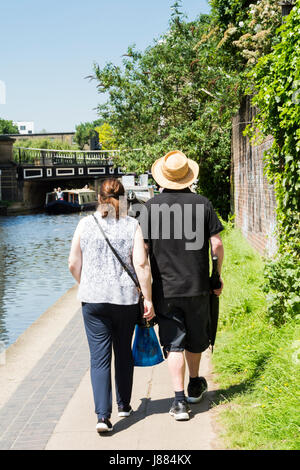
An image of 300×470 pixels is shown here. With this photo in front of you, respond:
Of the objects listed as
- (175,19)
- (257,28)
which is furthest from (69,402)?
(175,19)

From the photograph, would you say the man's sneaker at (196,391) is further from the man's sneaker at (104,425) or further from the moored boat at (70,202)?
the moored boat at (70,202)

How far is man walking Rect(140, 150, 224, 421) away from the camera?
4172 mm

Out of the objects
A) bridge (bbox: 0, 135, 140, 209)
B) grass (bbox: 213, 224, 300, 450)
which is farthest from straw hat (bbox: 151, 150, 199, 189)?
bridge (bbox: 0, 135, 140, 209)

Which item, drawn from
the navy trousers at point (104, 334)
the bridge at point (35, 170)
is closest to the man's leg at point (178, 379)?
the navy trousers at point (104, 334)

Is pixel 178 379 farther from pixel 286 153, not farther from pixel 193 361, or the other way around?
pixel 286 153

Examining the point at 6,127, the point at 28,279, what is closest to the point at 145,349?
the point at 28,279

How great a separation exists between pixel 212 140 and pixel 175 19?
3813mm

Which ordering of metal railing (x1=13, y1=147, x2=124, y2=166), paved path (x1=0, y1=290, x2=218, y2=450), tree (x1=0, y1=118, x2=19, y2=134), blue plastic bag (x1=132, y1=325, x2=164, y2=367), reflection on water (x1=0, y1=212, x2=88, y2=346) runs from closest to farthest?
1. paved path (x1=0, y1=290, x2=218, y2=450)
2. blue plastic bag (x1=132, y1=325, x2=164, y2=367)
3. reflection on water (x1=0, y1=212, x2=88, y2=346)
4. metal railing (x1=13, y1=147, x2=124, y2=166)
5. tree (x1=0, y1=118, x2=19, y2=134)

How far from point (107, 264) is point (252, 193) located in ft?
24.0

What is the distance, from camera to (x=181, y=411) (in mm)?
4156

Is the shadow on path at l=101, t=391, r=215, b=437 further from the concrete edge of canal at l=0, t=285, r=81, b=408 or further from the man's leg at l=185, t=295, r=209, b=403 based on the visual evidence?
the concrete edge of canal at l=0, t=285, r=81, b=408

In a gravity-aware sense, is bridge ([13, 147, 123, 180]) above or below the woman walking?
above

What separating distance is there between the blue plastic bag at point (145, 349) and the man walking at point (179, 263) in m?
0.15

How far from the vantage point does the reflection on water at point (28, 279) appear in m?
10.2
